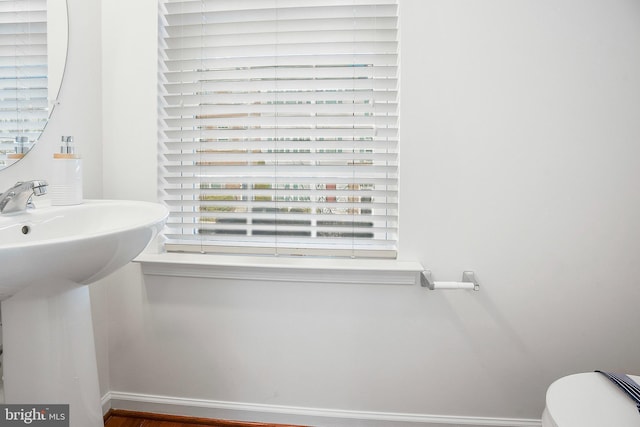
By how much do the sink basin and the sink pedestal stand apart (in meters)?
0.09

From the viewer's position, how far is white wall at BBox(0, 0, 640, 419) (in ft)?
3.67

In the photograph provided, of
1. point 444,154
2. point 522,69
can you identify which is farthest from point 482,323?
point 522,69

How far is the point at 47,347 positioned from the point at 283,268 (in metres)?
0.67

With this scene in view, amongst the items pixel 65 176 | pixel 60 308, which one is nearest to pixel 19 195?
pixel 65 176

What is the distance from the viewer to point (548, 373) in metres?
1.17

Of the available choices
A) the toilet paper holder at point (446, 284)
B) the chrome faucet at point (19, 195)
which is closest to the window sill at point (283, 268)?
the toilet paper holder at point (446, 284)

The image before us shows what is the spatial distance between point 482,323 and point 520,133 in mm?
682

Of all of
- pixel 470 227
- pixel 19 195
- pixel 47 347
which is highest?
pixel 19 195

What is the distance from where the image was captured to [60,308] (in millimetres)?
780

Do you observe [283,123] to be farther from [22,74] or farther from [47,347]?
[47,347]

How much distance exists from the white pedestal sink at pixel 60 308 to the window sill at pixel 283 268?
13.6 inches

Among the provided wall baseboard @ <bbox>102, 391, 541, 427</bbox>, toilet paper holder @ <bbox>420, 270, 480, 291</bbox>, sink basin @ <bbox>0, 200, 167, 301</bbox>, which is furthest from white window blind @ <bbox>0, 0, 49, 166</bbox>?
toilet paper holder @ <bbox>420, 270, 480, 291</bbox>

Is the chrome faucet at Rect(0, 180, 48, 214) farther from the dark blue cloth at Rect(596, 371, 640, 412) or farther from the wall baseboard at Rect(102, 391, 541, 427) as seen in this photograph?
the dark blue cloth at Rect(596, 371, 640, 412)

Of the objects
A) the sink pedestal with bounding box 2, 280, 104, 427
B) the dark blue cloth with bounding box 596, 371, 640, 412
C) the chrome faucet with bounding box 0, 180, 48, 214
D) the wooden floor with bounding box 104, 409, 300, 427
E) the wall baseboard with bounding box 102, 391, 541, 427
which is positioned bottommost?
the wooden floor with bounding box 104, 409, 300, 427
